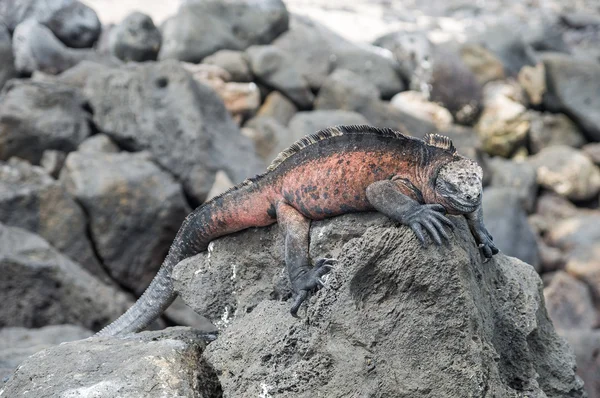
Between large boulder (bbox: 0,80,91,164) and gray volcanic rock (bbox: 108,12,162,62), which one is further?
gray volcanic rock (bbox: 108,12,162,62)

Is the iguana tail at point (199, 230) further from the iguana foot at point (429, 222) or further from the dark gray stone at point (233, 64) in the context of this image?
the dark gray stone at point (233, 64)

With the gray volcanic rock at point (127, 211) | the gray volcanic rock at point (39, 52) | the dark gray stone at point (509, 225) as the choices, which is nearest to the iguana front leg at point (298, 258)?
the gray volcanic rock at point (127, 211)

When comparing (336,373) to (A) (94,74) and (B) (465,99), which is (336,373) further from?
(B) (465,99)

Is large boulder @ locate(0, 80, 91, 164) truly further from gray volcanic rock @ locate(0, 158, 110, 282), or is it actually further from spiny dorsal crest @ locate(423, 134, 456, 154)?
spiny dorsal crest @ locate(423, 134, 456, 154)

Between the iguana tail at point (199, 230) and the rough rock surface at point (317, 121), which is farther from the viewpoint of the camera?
the rough rock surface at point (317, 121)

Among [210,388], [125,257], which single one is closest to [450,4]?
[125,257]

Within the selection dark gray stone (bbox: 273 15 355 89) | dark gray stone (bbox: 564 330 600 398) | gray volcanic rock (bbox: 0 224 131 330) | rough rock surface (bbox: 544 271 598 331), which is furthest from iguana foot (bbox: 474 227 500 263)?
dark gray stone (bbox: 273 15 355 89)

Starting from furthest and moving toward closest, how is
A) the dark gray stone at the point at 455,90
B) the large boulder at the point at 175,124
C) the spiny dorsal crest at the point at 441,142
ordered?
the dark gray stone at the point at 455,90, the large boulder at the point at 175,124, the spiny dorsal crest at the point at 441,142
